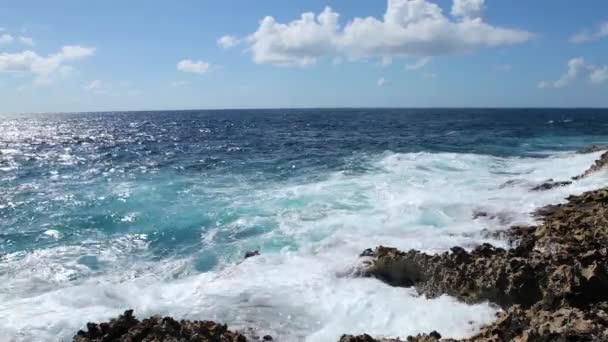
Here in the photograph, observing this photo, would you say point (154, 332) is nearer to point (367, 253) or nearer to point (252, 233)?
point (367, 253)

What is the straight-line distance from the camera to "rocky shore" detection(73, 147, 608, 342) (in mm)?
8125

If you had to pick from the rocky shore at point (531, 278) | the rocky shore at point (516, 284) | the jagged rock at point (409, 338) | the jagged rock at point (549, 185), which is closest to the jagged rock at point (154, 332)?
the rocky shore at point (516, 284)

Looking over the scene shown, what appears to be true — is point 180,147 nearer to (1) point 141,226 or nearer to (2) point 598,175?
(1) point 141,226

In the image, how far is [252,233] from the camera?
17.9 m

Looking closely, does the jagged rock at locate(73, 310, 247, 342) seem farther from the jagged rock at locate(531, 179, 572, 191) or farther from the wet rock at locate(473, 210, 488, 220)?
the jagged rock at locate(531, 179, 572, 191)

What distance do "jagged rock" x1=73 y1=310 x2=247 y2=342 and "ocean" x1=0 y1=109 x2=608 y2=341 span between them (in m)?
1.15

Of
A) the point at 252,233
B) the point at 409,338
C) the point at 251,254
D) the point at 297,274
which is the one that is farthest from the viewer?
the point at 252,233

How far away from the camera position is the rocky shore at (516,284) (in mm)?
8125

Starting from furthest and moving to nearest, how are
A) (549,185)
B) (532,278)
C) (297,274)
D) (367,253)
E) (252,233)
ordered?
1. (549,185)
2. (252,233)
3. (367,253)
4. (297,274)
5. (532,278)

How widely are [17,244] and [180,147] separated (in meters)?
33.5

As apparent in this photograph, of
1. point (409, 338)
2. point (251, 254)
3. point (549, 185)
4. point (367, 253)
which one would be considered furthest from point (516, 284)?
point (549, 185)

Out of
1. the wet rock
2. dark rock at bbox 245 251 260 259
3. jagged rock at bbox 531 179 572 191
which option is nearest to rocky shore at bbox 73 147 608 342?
the wet rock

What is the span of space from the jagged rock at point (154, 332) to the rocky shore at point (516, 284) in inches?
0.7

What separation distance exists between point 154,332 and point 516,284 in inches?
296
